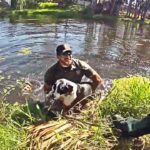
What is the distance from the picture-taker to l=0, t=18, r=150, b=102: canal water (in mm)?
10727

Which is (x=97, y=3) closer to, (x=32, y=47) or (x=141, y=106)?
(x=32, y=47)

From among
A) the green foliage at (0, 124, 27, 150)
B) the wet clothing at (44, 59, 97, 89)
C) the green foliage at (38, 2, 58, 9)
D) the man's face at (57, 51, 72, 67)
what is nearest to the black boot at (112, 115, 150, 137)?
the green foliage at (0, 124, 27, 150)

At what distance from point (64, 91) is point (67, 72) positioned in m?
0.63

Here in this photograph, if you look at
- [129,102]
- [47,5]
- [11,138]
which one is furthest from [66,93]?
[47,5]

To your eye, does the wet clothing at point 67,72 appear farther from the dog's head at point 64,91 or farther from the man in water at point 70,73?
the dog's head at point 64,91

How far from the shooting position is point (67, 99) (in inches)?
228

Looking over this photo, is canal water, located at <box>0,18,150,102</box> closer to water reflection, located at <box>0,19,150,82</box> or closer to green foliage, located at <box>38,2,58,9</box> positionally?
water reflection, located at <box>0,19,150,82</box>

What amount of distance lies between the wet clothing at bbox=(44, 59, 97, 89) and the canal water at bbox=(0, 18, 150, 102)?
309cm

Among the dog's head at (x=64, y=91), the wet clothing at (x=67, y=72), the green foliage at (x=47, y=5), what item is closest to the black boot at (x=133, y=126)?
the dog's head at (x=64, y=91)

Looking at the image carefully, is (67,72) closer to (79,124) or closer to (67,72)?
(67,72)

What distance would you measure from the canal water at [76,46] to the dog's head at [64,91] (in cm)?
365

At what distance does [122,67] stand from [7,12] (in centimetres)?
1314

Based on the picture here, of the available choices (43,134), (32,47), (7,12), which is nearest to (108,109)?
(43,134)

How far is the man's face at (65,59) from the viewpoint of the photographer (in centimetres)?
585
